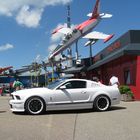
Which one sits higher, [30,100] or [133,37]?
[133,37]

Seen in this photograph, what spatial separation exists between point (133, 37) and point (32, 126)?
14406 millimetres

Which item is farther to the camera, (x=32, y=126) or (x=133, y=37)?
(x=133, y=37)

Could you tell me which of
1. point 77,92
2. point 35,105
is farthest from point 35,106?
point 77,92

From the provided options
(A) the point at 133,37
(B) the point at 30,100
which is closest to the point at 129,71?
(A) the point at 133,37

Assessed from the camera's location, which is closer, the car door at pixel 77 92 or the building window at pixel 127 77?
the car door at pixel 77 92

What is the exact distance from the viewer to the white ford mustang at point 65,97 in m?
14.2

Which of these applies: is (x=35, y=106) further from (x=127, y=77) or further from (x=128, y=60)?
(x=127, y=77)

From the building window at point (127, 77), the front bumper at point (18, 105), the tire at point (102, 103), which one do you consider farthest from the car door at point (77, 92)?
the building window at point (127, 77)

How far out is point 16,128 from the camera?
1059 centimetres

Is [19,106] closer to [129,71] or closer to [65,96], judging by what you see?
[65,96]

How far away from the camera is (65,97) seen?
1471 centimetres

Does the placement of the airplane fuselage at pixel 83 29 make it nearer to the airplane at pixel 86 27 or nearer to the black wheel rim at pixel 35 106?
the airplane at pixel 86 27

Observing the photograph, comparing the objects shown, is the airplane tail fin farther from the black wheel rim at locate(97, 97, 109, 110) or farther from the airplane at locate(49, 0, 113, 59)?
the black wheel rim at locate(97, 97, 109, 110)

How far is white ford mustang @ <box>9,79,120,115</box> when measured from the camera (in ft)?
46.6
